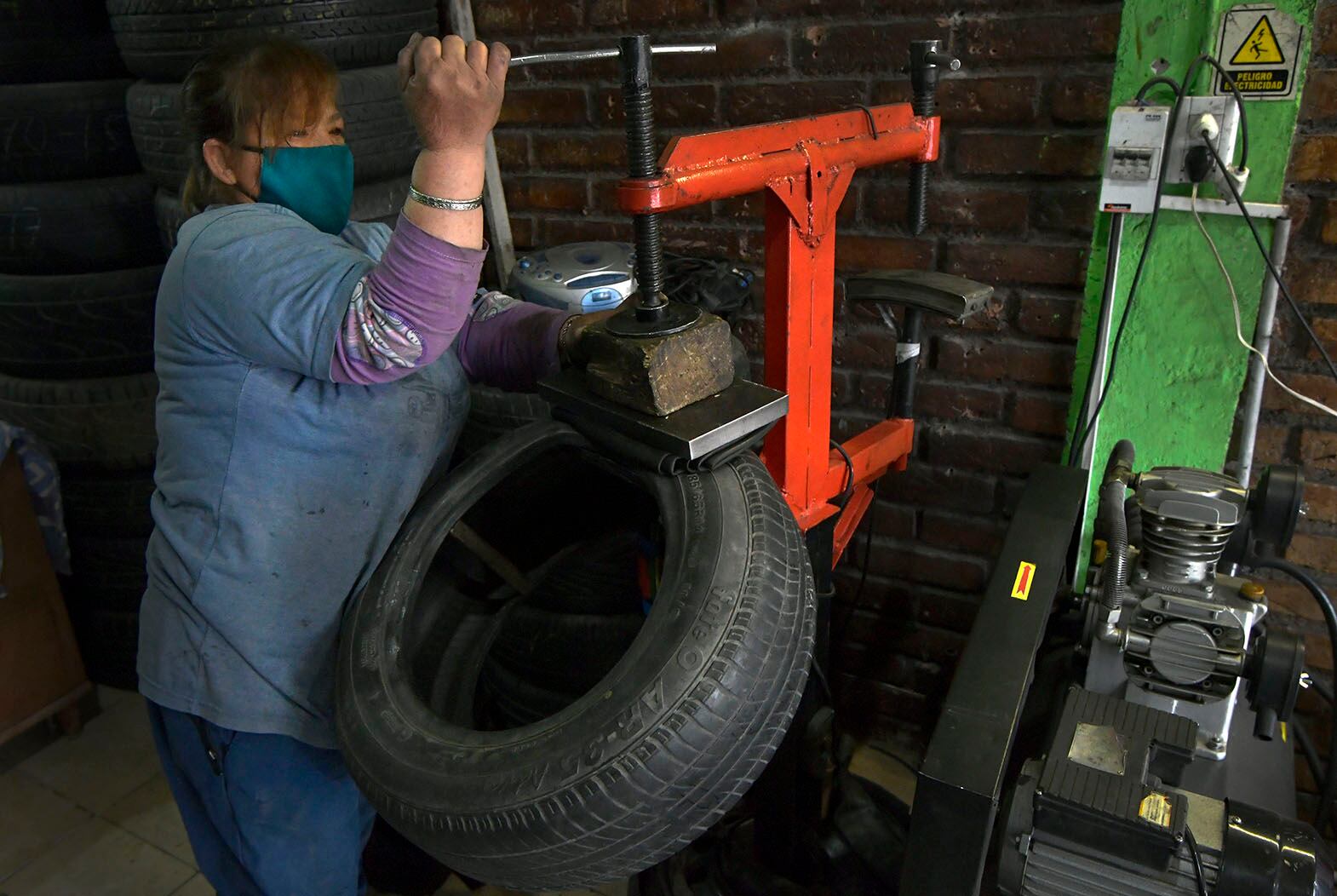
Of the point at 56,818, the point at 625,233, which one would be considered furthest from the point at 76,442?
the point at 625,233

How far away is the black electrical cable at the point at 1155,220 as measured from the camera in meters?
1.44

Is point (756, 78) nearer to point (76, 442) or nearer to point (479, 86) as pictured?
point (479, 86)

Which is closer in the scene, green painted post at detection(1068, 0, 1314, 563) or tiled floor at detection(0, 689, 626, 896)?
green painted post at detection(1068, 0, 1314, 563)

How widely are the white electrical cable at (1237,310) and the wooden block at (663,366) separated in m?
0.93

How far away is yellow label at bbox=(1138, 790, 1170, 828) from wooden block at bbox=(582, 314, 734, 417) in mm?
637

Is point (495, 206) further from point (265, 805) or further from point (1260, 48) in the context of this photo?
point (1260, 48)

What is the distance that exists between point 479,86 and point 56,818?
216cm

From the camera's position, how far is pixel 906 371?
5.03ft

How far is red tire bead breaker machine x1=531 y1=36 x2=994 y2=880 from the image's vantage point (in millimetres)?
1027

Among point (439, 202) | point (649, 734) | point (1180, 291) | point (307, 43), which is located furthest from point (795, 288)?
point (307, 43)

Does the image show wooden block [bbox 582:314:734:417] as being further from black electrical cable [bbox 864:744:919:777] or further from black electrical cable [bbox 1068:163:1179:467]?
black electrical cable [bbox 864:744:919:777]

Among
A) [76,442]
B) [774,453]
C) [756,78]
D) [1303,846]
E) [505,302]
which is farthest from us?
[76,442]

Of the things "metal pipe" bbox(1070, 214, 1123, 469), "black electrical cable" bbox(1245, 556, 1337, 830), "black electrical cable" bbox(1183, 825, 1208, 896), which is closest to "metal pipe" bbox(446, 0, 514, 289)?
"metal pipe" bbox(1070, 214, 1123, 469)

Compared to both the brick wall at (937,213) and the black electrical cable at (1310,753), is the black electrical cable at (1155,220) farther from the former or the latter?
the black electrical cable at (1310,753)
